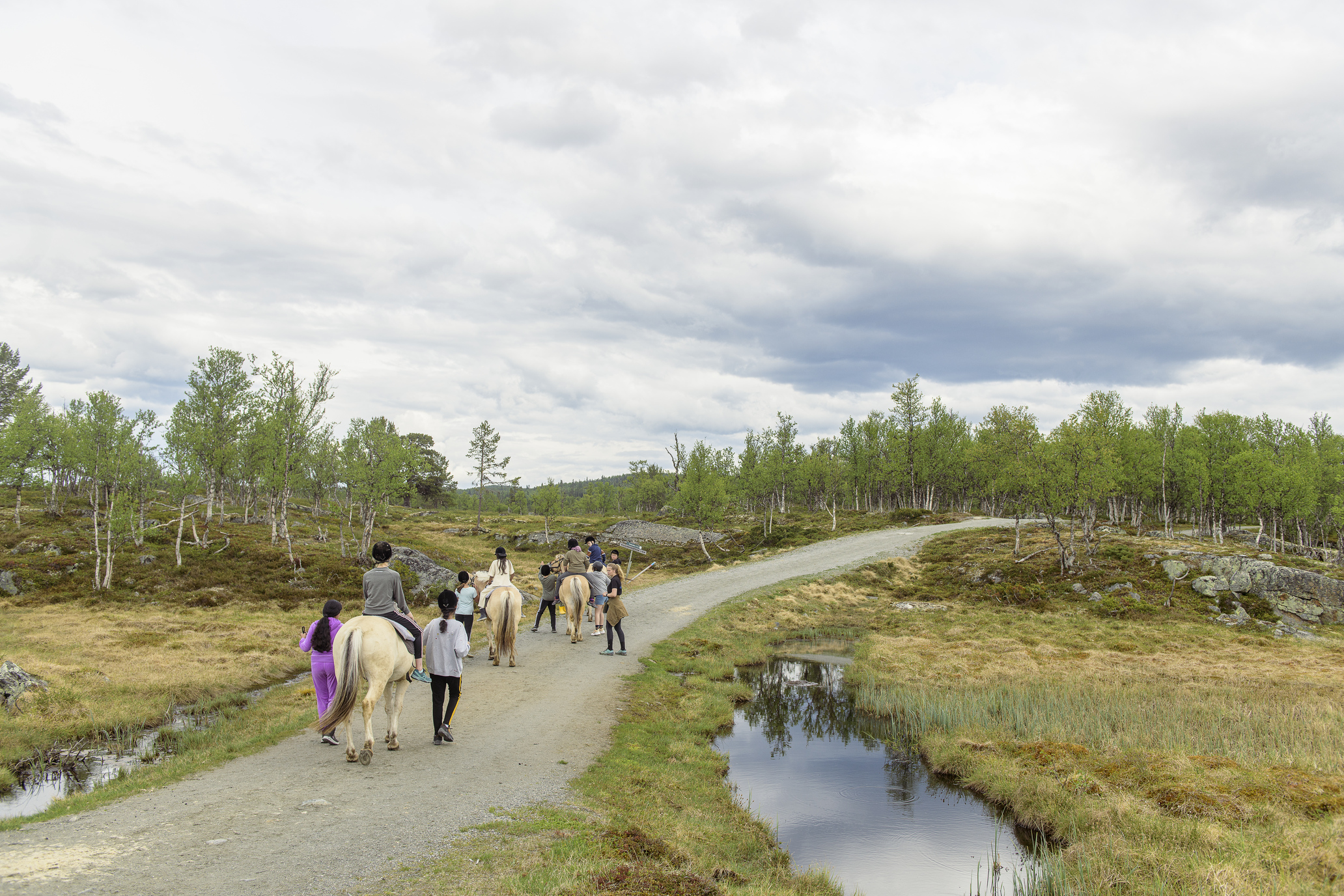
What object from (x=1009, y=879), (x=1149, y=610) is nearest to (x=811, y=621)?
(x=1149, y=610)

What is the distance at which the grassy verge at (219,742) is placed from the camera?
370 inches

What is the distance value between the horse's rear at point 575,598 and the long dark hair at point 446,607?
1113cm

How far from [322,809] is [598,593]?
1571 centimetres

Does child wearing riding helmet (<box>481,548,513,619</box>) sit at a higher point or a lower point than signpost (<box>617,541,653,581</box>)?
higher

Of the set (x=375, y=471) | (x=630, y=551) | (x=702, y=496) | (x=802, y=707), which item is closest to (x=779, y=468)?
(x=702, y=496)

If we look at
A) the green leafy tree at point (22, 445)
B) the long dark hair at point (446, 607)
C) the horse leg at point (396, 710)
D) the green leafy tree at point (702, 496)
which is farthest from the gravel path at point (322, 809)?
the green leafy tree at point (22, 445)

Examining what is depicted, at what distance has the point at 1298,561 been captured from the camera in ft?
136

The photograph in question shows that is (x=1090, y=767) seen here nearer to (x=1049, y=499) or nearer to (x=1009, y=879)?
(x=1009, y=879)

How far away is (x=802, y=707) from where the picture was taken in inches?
811

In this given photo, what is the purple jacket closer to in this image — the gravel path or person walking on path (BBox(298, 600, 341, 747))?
person walking on path (BBox(298, 600, 341, 747))

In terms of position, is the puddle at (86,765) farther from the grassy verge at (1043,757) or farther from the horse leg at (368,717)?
the grassy verge at (1043,757)

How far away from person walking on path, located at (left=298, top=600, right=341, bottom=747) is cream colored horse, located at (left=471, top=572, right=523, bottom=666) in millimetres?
6728

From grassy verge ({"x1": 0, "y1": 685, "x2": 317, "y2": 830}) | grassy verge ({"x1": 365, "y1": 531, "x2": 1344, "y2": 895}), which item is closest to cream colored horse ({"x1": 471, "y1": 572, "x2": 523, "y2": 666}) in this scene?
grassy verge ({"x1": 365, "y1": 531, "x2": 1344, "y2": 895})

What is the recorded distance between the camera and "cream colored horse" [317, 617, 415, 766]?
11.2 metres
